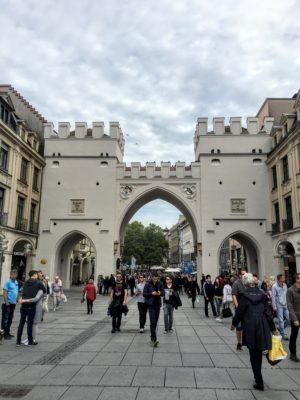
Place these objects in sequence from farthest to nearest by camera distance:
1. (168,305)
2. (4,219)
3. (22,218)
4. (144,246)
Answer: (144,246)
(22,218)
(4,219)
(168,305)

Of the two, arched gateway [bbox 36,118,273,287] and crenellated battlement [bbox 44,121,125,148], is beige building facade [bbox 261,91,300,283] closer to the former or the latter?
arched gateway [bbox 36,118,273,287]

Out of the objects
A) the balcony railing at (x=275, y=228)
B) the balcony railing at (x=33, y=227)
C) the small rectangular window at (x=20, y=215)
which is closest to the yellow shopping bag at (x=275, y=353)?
the balcony railing at (x=275, y=228)

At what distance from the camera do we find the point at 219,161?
29.6 m

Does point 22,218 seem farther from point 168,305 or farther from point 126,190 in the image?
point 168,305

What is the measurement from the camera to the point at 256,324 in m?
5.21

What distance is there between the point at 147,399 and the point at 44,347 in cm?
420

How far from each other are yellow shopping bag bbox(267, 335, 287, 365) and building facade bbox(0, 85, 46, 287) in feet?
62.2

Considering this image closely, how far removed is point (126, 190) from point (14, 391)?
82.2 feet

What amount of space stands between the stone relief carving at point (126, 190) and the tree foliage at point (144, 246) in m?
→ 45.2

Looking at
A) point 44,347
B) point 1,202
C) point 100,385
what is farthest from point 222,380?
point 1,202

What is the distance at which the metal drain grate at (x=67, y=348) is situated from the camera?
22.4 ft

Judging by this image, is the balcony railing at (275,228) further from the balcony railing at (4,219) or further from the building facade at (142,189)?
the balcony railing at (4,219)

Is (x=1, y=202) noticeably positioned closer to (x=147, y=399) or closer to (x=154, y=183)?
(x=154, y=183)

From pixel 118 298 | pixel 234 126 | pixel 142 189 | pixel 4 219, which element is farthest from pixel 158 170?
pixel 118 298
